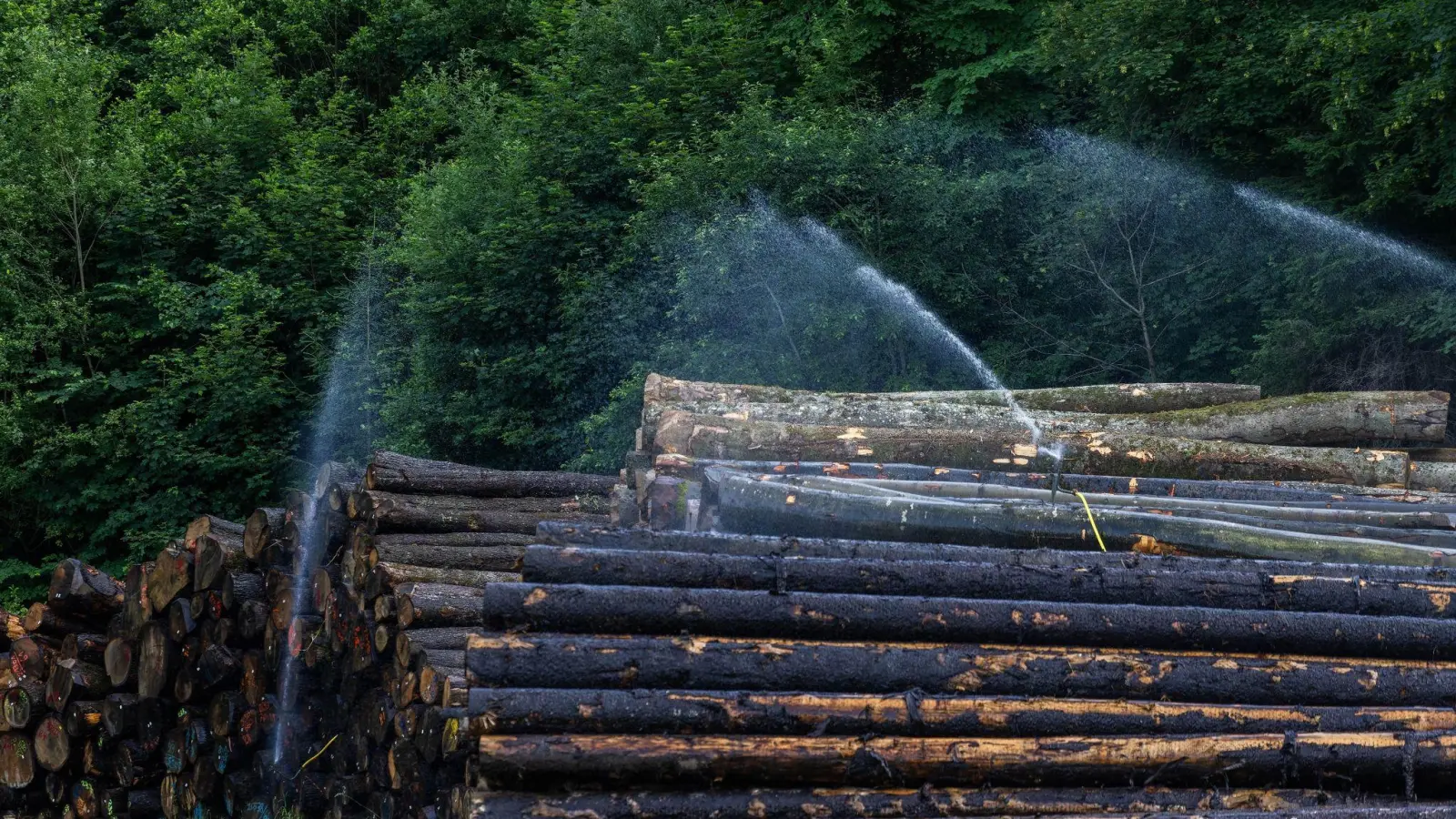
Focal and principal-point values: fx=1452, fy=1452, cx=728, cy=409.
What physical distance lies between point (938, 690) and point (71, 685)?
7.56 m

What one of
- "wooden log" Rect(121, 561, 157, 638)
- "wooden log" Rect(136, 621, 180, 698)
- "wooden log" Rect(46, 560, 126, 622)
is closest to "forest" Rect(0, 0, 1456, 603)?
"wooden log" Rect(46, 560, 126, 622)

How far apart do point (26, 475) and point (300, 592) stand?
1483 centimetres

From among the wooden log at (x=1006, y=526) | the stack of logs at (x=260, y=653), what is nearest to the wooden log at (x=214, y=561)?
the stack of logs at (x=260, y=653)

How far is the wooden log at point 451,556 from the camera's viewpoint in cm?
936

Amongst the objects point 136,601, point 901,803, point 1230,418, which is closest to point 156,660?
point 136,601

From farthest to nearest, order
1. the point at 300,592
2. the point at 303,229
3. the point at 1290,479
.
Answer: the point at 303,229, the point at 300,592, the point at 1290,479

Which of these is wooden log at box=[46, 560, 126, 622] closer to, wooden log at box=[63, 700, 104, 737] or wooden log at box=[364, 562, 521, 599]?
wooden log at box=[63, 700, 104, 737]

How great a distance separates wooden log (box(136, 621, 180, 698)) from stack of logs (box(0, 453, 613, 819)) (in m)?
0.01

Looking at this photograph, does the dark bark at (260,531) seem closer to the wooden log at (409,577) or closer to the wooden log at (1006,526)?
the wooden log at (409,577)

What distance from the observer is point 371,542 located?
9461 mm

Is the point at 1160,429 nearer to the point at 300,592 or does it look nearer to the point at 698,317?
the point at 300,592

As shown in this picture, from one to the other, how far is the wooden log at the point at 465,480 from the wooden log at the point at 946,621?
524 centimetres

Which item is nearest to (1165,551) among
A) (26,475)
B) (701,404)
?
(701,404)

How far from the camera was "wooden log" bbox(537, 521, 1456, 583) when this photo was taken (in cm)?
571
